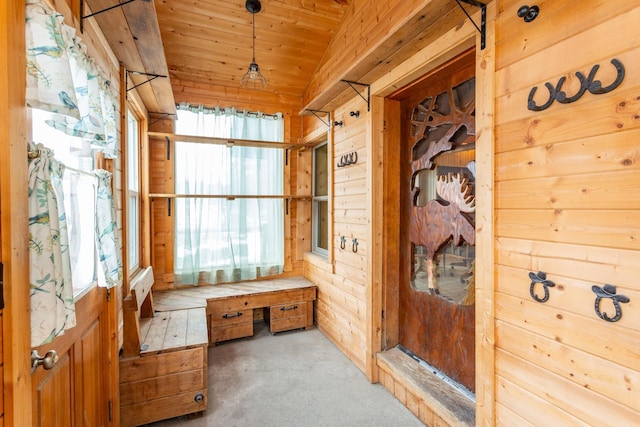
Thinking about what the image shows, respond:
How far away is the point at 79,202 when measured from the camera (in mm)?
1493

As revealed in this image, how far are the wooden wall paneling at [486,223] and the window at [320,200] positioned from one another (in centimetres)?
228

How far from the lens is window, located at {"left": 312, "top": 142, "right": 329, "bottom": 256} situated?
3.74 meters

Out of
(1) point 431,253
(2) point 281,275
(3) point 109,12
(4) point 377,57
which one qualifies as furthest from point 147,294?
(4) point 377,57

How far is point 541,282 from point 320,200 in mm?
2768

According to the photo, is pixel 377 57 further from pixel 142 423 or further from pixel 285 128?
pixel 142 423

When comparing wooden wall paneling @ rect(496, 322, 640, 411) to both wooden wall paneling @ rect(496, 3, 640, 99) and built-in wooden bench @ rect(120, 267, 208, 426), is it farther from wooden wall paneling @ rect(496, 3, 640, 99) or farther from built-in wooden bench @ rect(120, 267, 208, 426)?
built-in wooden bench @ rect(120, 267, 208, 426)

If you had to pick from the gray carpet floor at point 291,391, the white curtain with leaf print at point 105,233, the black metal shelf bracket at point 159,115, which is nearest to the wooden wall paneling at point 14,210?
the white curtain with leaf print at point 105,233

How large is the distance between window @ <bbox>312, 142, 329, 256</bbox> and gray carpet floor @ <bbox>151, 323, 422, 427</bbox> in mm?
1176

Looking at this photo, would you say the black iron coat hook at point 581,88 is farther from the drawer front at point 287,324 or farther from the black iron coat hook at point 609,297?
the drawer front at point 287,324

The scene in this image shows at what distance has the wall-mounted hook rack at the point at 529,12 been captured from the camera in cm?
123

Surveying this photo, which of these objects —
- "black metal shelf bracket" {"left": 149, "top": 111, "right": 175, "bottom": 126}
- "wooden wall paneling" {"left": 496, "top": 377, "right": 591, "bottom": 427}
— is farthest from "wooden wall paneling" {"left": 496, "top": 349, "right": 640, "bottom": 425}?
"black metal shelf bracket" {"left": 149, "top": 111, "right": 175, "bottom": 126}

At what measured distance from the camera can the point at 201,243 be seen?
3.48m

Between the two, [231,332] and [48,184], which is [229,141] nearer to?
[231,332]

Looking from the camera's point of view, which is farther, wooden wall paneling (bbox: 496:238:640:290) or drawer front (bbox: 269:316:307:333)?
drawer front (bbox: 269:316:307:333)
